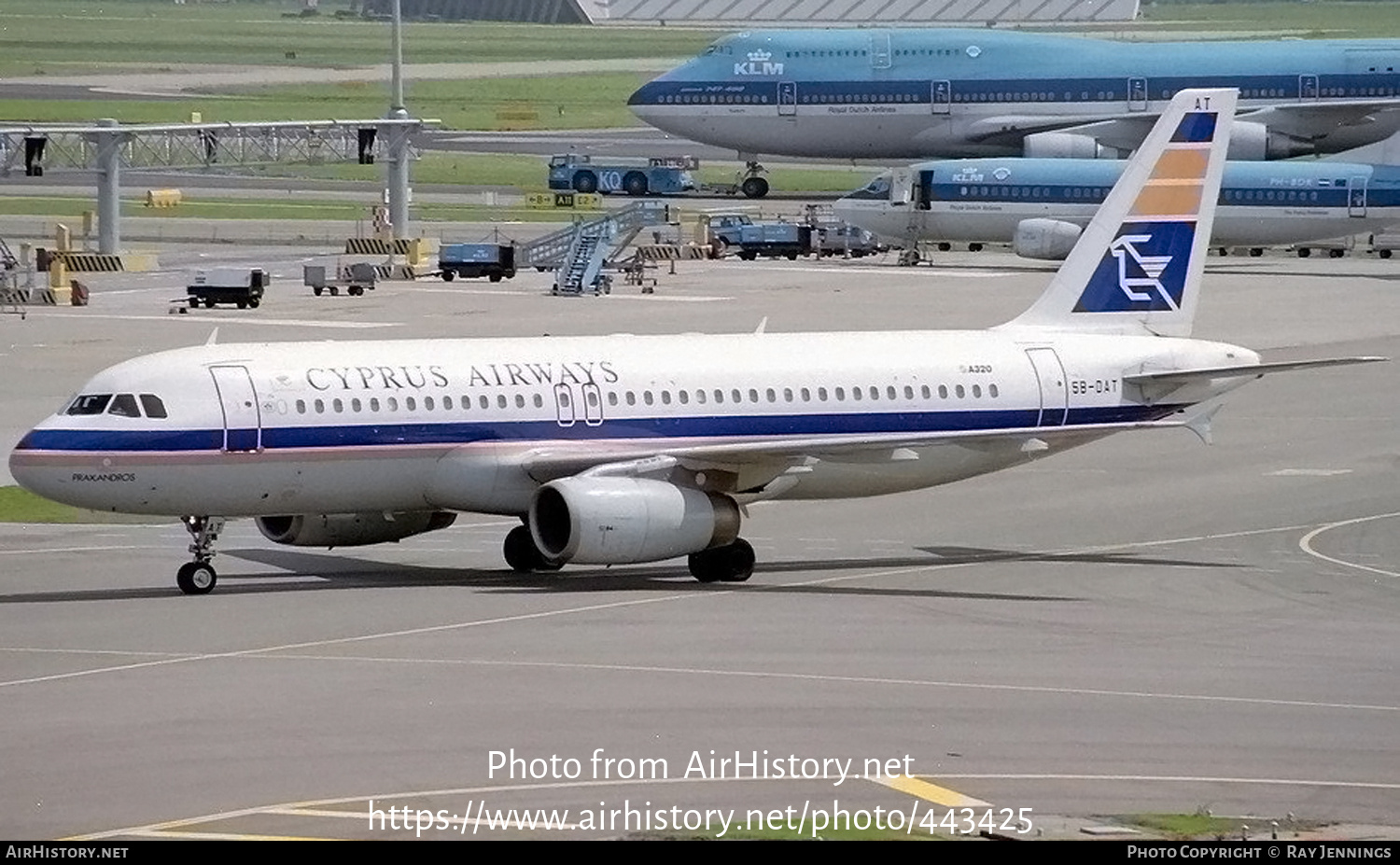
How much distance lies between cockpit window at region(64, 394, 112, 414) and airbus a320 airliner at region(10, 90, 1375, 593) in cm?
4

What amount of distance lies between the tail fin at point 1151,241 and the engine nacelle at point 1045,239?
210ft


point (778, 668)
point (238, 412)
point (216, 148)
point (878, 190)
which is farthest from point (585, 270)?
point (778, 668)

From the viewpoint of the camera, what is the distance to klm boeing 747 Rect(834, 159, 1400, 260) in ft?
366

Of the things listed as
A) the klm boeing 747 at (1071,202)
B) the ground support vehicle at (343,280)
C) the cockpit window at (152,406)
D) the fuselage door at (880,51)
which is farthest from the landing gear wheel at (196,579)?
the fuselage door at (880,51)

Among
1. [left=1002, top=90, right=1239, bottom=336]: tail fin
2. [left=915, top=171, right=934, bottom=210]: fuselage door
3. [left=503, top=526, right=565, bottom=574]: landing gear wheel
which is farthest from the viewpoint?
[left=915, top=171, right=934, bottom=210]: fuselage door

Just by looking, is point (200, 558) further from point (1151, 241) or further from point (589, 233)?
point (589, 233)

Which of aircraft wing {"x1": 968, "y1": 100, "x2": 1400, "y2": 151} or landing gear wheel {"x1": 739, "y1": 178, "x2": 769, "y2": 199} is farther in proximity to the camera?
landing gear wheel {"x1": 739, "y1": 178, "x2": 769, "y2": 199}

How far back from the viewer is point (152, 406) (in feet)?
122

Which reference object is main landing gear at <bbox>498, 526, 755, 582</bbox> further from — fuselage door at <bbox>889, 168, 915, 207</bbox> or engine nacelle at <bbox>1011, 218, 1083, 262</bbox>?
fuselage door at <bbox>889, 168, 915, 207</bbox>

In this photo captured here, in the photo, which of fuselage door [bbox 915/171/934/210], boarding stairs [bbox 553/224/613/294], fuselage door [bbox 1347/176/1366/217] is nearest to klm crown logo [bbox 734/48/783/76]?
fuselage door [bbox 915/171/934/210]

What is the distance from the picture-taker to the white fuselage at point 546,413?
3731cm

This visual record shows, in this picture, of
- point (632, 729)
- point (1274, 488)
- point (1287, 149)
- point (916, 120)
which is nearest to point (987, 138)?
point (916, 120)

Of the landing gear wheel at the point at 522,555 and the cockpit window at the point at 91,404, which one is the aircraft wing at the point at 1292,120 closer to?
the landing gear wheel at the point at 522,555

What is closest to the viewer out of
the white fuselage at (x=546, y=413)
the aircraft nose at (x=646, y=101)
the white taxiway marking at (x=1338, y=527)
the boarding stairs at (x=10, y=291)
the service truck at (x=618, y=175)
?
the white fuselage at (x=546, y=413)
